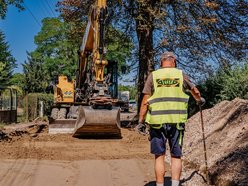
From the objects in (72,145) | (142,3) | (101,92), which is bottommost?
(72,145)

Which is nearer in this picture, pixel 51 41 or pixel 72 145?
pixel 72 145

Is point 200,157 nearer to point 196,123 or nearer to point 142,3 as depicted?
point 196,123

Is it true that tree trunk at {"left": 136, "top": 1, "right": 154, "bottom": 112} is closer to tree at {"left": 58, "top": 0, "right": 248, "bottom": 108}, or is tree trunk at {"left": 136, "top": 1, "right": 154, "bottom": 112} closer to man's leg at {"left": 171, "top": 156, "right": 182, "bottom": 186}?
tree at {"left": 58, "top": 0, "right": 248, "bottom": 108}

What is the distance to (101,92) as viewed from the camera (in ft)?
45.6

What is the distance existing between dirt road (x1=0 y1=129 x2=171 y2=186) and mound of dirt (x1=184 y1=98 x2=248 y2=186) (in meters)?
0.98

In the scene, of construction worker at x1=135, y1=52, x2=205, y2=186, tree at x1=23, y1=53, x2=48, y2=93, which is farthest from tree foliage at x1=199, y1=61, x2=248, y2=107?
tree at x1=23, y1=53, x2=48, y2=93

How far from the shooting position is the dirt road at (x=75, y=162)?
23.9 ft

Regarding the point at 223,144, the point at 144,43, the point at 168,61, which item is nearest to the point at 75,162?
the point at 223,144

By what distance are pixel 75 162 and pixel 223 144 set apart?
3209 millimetres

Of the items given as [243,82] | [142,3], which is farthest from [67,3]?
[243,82]

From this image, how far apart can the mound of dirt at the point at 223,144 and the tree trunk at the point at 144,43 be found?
6.00 meters

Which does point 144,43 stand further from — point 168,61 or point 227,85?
point 168,61

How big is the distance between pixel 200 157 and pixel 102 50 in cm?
695

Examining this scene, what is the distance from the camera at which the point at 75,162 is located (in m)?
9.23
